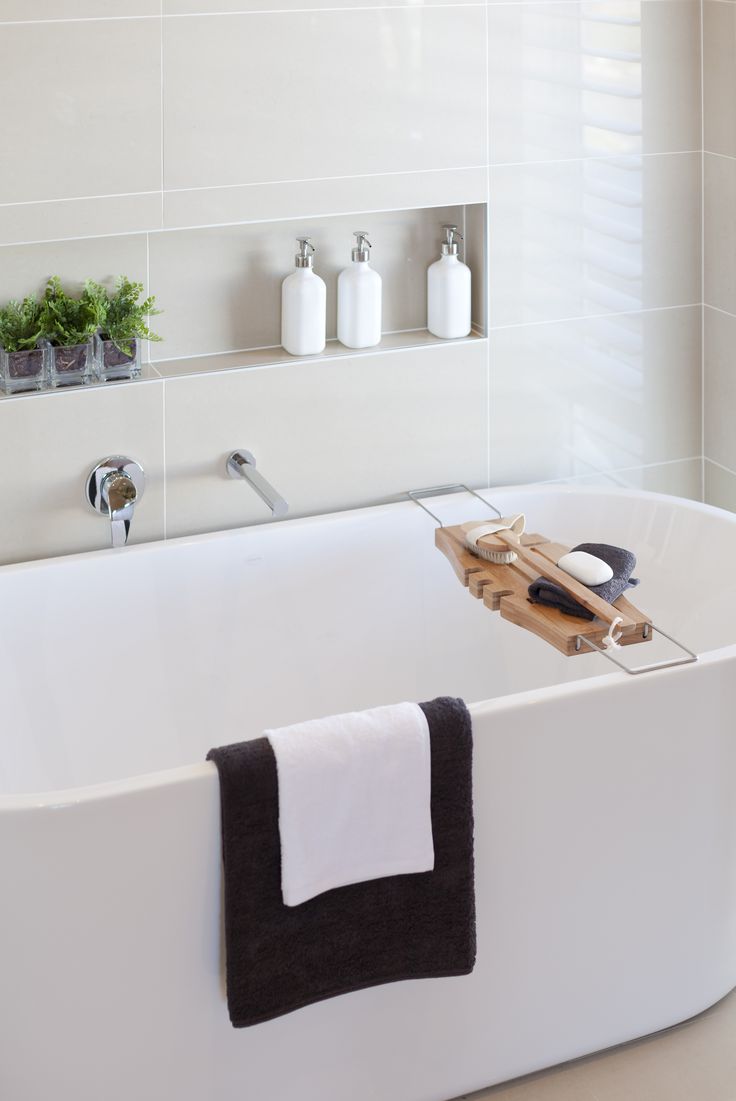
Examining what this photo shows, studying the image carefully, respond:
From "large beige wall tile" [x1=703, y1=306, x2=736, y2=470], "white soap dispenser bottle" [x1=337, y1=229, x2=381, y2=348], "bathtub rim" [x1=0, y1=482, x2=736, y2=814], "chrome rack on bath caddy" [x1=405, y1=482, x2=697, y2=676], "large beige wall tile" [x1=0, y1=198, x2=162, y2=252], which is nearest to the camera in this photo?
"bathtub rim" [x1=0, y1=482, x2=736, y2=814]

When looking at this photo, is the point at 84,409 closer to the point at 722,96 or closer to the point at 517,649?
the point at 517,649

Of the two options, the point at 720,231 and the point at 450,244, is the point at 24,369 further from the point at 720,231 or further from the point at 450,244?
the point at 720,231

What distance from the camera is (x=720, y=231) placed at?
9.32ft

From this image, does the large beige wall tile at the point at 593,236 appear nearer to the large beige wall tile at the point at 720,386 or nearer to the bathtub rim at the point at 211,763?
the large beige wall tile at the point at 720,386

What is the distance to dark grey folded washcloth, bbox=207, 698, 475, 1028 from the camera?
5.66 ft

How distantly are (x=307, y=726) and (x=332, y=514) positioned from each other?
960mm

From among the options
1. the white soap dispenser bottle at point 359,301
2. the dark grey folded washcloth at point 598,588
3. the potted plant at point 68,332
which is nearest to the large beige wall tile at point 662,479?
the dark grey folded washcloth at point 598,588

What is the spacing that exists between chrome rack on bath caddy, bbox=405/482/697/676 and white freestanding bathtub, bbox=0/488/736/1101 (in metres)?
0.14

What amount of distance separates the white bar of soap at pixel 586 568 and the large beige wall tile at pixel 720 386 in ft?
2.44

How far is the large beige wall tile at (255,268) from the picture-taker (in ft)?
8.45

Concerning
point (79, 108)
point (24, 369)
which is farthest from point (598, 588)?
point (79, 108)

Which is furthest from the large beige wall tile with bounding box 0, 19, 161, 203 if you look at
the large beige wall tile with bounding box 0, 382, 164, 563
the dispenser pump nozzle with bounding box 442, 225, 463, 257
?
the dispenser pump nozzle with bounding box 442, 225, 463, 257

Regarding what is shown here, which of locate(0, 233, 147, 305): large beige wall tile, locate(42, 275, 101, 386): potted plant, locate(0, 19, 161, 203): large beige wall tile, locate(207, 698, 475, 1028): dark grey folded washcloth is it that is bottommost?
locate(207, 698, 475, 1028): dark grey folded washcloth

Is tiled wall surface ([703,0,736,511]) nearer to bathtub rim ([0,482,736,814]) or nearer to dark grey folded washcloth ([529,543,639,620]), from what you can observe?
bathtub rim ([0,482,736,814])
